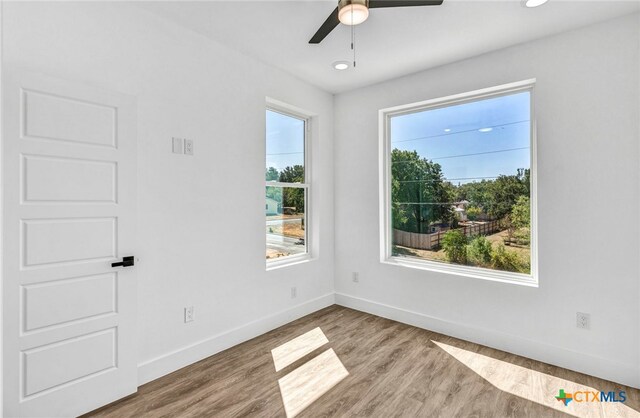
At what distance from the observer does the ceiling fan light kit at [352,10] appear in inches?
67.9

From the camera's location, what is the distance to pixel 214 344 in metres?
2.81

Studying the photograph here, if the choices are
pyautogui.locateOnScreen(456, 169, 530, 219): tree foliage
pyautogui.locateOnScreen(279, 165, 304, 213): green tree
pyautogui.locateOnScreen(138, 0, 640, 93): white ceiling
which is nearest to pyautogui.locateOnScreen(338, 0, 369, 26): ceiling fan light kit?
pyautogui.locateOnScreen(138, 0, 640, 93): white ceiling

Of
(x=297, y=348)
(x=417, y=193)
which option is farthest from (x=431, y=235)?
(x=297, y=348)

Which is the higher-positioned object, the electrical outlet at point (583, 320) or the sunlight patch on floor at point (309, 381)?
the electrical outlet at point (583, 320)

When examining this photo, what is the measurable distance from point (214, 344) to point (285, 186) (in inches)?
71.1

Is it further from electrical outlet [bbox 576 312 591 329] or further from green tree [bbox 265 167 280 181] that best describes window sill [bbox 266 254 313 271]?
electrical outlet [bbox 576 312 591 329]

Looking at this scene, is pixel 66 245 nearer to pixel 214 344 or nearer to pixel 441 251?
pixel 214 344

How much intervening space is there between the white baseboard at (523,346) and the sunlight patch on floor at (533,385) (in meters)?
0.24

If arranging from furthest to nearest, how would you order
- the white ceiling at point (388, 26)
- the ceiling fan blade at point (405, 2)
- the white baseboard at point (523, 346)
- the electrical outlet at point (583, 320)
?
the electrical outlet at point (583, 320), the white baseboard at point (523, 346), the white ceiling at point (388, 26), the ceiling fan blade at point (405, 2)

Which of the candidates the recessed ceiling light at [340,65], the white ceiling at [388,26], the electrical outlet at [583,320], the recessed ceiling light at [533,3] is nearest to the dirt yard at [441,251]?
the electrical outlet at [583,320]

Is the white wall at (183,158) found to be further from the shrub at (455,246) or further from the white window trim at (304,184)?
the shrub at (455,246)

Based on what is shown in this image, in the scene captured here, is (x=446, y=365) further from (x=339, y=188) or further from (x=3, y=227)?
(x=3, y=227)

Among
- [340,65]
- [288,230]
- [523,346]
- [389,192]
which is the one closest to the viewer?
[523,346]

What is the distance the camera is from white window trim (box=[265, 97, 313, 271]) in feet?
11.6
